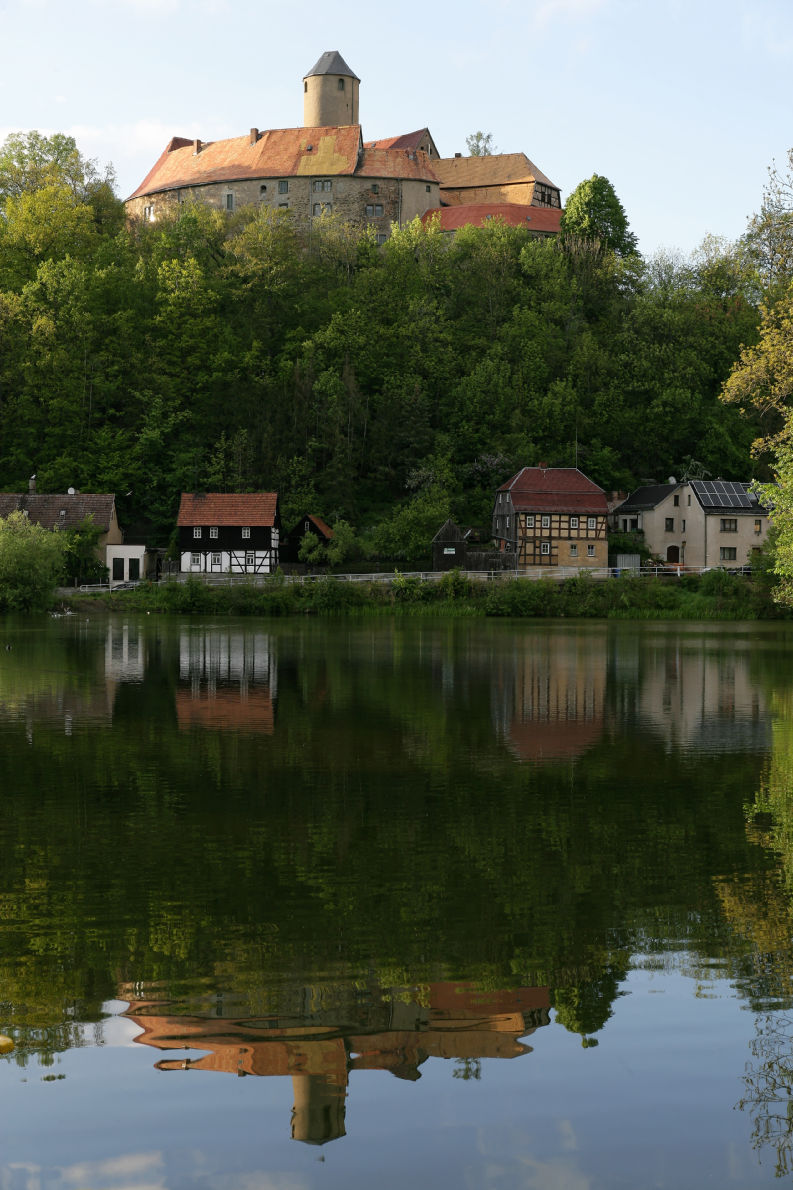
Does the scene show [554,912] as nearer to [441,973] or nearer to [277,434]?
[441,973]

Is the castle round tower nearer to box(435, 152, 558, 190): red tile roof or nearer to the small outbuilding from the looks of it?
box(435, 152, 558, 190): red tile roof

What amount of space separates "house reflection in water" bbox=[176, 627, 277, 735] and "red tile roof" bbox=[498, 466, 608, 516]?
3595 cm

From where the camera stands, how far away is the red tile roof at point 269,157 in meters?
115

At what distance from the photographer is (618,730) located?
21906 millimetres


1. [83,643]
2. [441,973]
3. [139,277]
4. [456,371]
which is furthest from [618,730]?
[139,277]

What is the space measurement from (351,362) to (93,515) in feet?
85.3

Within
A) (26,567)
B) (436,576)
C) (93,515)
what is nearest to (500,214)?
(93,515)

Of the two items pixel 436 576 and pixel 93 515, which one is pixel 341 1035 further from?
pixel 93 515

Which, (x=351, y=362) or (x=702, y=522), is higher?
(x=351, y=362)

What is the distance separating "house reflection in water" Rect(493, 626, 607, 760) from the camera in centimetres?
2045

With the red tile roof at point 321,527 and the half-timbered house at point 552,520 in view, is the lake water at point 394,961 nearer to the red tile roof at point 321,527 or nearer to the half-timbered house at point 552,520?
the red tile roof at point 321,527

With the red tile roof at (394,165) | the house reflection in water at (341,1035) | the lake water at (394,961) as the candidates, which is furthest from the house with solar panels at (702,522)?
the house reflection in water at (341,1035)

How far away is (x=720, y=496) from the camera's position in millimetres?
82938

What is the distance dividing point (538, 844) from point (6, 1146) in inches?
287
